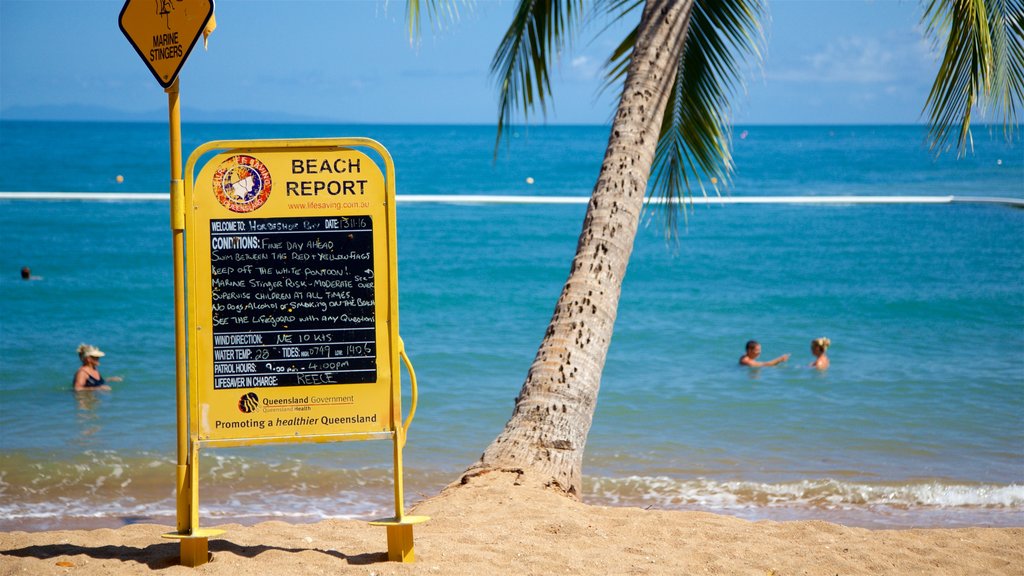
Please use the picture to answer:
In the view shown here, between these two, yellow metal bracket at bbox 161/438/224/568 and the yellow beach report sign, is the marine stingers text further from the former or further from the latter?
yellow metal bracket at bbox 161/438/224/568

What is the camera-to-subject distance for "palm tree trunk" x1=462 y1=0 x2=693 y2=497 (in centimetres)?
581

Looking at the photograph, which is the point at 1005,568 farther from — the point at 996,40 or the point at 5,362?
the point at 5,362

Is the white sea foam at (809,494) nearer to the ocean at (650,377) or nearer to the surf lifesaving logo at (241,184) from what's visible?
the ocean at (650,377)

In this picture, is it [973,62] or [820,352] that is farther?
[820,352]

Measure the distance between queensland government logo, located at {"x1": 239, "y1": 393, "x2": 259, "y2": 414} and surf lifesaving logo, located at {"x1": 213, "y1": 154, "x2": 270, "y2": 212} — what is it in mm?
807

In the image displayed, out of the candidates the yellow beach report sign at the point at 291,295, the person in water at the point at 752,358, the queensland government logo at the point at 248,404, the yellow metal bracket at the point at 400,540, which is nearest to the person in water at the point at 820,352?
the person in water at the point at 752,358

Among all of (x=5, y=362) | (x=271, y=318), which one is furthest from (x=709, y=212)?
(x=271, y=318)

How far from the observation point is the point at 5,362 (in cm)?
1328

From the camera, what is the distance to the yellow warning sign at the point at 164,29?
12.5ft

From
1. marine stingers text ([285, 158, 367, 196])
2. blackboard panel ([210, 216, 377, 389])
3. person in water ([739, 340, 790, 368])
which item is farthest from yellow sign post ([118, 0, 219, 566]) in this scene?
person in water ([739, 340, 790, 368])

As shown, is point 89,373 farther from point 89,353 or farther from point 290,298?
point 290,298

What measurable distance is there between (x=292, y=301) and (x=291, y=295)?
0.03 meters

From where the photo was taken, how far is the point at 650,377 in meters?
13.0

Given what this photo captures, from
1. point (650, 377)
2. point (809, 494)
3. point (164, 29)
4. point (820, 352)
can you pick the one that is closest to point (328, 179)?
point (164, 29)
